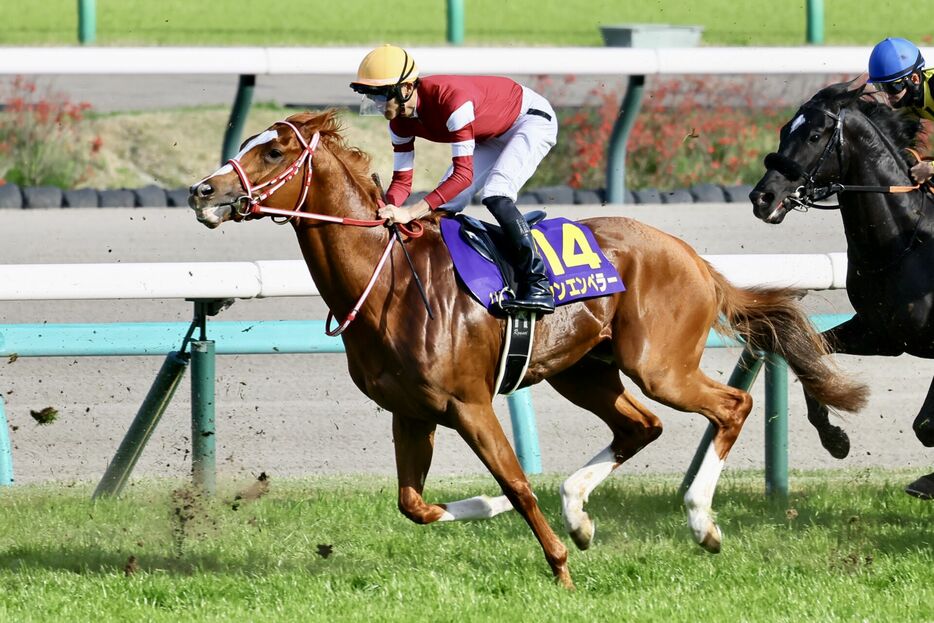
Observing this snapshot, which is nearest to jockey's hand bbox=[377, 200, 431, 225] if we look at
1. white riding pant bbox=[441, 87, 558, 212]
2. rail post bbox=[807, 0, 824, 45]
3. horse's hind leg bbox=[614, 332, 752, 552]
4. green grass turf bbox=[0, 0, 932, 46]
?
white riding pant bbox=[441, 87, 558, 212]

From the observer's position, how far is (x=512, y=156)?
17.5 feet

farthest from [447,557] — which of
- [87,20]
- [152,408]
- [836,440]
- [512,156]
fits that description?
[87,20]

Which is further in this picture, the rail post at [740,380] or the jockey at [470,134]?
the rail post at [740,380]

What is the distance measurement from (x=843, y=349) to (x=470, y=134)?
6.87 feet

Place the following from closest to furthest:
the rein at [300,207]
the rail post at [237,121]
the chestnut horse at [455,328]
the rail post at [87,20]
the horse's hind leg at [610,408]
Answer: the rein at [300,207] → the chestnut horse at [455,328] → the horse's hind leg at [610,408] → the rail post at [237,121] → the rail post at [87,20]

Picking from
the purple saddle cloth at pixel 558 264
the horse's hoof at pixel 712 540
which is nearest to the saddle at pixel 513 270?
the purple saddle cloth at pixel 558 264

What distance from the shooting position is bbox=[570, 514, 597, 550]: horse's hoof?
5152 mm

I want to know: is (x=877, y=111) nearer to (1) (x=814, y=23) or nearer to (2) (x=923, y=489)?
(2) (x=923, y=489)

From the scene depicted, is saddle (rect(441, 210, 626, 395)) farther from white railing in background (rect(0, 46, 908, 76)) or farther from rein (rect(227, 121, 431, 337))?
white railing in background (rect(0, 46, 908, 76))

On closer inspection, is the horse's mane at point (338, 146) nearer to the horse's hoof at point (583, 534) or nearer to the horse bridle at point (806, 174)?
the horse's hoof at point (583, 534)

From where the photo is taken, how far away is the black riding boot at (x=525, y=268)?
16.6ft

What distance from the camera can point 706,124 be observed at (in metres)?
11.7

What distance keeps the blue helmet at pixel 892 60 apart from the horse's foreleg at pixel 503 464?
2393 millimetres

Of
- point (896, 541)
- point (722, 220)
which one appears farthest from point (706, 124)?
point (896, 541)
